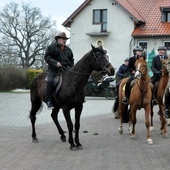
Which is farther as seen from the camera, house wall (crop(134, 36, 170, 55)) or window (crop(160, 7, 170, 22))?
window (crop(160, 7, 170, 22))

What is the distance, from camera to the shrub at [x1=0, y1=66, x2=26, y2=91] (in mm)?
36750

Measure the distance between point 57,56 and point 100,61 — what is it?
142cm

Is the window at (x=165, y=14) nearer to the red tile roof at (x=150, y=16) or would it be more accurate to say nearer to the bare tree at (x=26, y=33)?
the red tile roof at (x=150, y=16)

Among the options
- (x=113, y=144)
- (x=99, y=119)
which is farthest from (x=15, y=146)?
(x=99, y=119)

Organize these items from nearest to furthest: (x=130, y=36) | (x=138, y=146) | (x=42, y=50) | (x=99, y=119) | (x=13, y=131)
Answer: (x=138, y=146) → (x=13, y=131) → (x=99, y=119) → (x=130, y=36) → (x=42, y=50)

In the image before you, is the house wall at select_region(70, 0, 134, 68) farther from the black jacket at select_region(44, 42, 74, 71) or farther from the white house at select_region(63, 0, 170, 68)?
the black jacket at select_region(44, 42, 74, 71)

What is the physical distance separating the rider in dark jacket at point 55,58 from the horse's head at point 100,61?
94 cm

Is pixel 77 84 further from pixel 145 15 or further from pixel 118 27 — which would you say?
pixel 145 15

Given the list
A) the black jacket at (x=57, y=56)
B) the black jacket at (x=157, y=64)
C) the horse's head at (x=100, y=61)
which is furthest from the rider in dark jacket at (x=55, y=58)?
the black jacket at (x=157, y=64)

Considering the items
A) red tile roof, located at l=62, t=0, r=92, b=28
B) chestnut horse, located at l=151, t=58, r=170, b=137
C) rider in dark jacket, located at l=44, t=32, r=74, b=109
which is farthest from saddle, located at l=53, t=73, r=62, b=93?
red tile roof, located at l=62, t=0, r=92, b=28

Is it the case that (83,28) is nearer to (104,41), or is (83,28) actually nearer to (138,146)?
(104,41)

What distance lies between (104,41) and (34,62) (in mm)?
29105

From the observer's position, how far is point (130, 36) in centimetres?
4266

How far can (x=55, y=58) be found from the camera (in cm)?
1040
